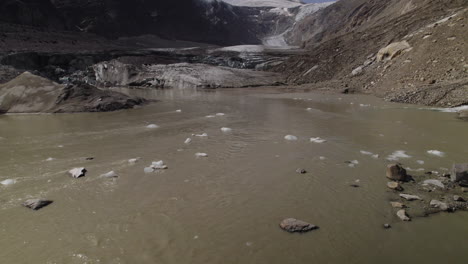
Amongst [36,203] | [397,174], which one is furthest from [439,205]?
[36,203]

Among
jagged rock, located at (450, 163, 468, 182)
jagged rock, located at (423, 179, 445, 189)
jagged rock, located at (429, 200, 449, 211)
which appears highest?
jagged rock, located at (450, 163, 468, 182)

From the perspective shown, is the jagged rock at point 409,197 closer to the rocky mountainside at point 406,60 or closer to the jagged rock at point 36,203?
the jagged rock at point 36,203

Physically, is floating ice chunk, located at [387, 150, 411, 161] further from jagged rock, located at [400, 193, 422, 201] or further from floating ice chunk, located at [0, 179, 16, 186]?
floating ice chunk, located at [0, 179, 16, 186]

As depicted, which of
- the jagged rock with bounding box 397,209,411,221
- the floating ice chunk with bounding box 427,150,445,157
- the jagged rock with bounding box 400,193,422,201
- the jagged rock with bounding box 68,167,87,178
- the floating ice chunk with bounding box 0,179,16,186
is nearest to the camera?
the jagged rock with bounding box 397,209,411,221

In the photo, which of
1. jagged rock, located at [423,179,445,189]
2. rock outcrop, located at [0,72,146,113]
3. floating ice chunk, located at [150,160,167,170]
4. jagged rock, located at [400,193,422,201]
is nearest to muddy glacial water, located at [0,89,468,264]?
floating ice chunk, located at [150,160,167,170]

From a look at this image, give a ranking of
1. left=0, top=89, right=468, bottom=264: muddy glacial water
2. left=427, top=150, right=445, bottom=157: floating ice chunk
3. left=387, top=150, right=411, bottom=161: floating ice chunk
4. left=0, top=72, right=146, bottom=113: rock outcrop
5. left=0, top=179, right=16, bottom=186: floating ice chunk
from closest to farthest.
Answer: left=0, top=89, right=468, bottom=264: muddy glacial water
left=0, top=179, right=16, bottom=186: floating ice chunk
left=387, top=150, right=411, bottom=161: floating ice chunk
left=427, top=150, right=445, bottom=157: floating ice chunk
left=0, top=72, right=146, bottom=113: rock outcrop

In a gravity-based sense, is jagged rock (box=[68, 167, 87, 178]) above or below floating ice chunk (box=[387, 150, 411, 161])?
below

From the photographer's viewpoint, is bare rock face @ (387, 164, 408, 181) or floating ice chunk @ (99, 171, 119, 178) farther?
floating ice chunk @ (99, 171, 119, 178)
